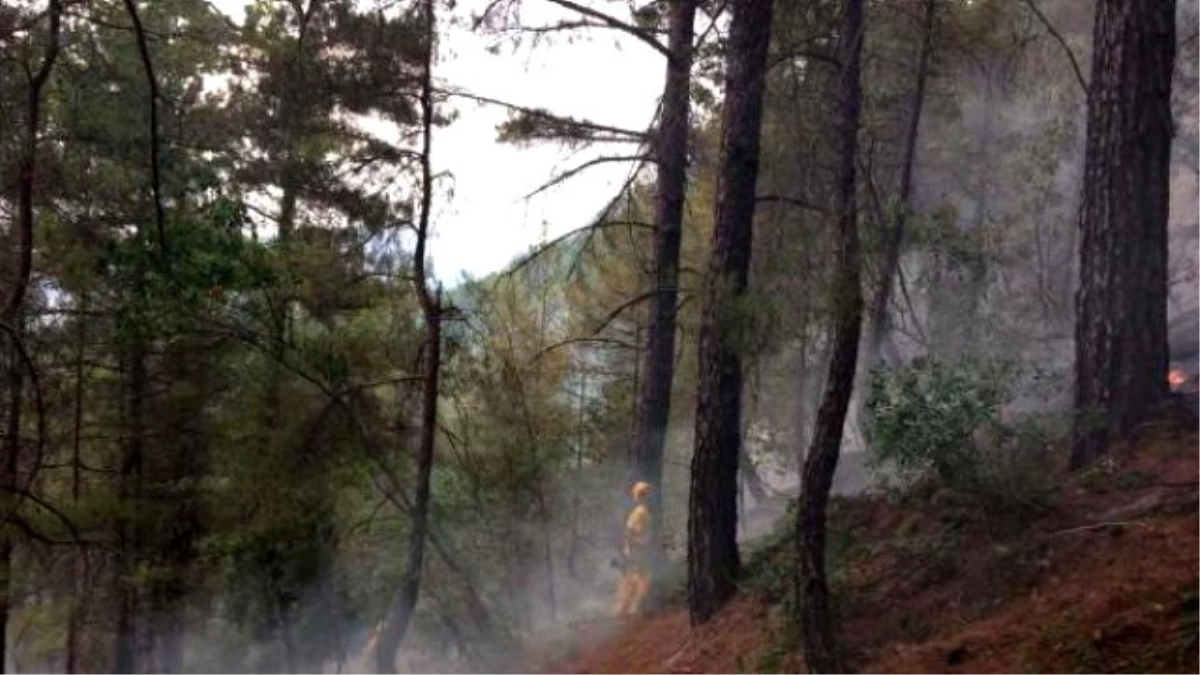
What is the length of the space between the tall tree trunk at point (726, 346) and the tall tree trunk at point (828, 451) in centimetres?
233

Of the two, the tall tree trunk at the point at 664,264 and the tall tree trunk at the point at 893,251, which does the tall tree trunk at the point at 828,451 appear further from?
the tall tree trunk at the point at 664,264

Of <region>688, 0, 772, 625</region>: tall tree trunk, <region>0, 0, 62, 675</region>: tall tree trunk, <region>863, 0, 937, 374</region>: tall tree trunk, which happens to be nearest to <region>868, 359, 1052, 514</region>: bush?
<region>863, 0, 937, 374</region>: tall tree trunk

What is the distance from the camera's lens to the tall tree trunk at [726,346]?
29.5ft

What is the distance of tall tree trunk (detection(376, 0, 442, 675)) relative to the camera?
13664 mm

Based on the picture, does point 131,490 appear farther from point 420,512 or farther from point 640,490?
point 640,490

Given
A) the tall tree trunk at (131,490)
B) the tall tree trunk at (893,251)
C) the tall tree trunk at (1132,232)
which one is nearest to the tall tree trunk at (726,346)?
the tall tree trunk at (893,251)

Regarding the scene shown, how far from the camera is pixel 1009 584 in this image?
267 inches

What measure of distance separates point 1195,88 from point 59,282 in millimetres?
27170

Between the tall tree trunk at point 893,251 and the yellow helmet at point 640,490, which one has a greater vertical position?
the tall tree trunk at point 893,251

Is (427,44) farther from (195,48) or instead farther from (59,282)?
(59,282)

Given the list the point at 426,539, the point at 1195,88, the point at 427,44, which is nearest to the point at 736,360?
the point at 427,44

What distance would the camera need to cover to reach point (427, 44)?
13.2m

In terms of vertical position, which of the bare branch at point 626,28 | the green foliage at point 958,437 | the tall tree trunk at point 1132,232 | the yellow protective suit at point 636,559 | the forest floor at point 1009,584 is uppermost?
the bare branch at point 626,28

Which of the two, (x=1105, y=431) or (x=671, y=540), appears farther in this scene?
(x=671, y=540)
